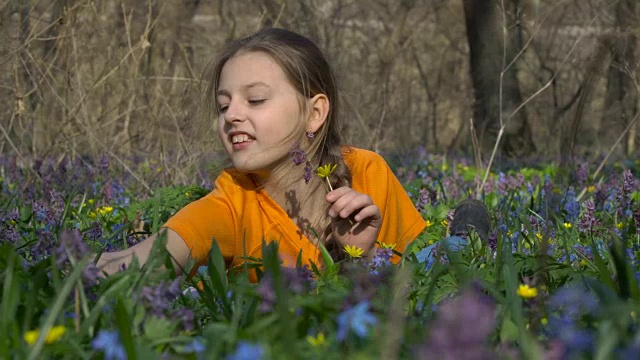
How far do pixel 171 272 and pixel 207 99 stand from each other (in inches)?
77.5

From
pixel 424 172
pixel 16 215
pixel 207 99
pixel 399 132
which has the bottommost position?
pixel 399 132

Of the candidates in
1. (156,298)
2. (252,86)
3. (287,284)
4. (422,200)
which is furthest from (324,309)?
(422,200)

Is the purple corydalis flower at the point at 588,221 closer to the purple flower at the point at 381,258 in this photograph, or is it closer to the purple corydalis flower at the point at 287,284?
the purple flower at the point at 381,258

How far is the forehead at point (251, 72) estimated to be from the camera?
10.6 ft

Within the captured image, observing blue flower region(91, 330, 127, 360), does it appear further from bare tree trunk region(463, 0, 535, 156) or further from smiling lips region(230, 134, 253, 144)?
bare tree trunk region(463, 0, 535, 156)

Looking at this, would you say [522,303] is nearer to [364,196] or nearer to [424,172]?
[364,196]

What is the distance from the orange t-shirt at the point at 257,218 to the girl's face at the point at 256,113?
13 centimetres

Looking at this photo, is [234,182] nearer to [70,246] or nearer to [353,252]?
[353,252]

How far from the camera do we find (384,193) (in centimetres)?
352

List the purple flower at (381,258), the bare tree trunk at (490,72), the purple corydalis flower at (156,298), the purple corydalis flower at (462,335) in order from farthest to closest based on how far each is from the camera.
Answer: the bare tree trunk at (490,72)
the purple flower at (381,258)
the purple corydalis flower at (156,298)
the purple corydalis flower at (462,335)

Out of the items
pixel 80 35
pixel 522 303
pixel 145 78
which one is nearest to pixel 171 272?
pixel 522 303

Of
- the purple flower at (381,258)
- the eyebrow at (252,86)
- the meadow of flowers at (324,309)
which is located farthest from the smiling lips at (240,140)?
the purple flower at (381,258)

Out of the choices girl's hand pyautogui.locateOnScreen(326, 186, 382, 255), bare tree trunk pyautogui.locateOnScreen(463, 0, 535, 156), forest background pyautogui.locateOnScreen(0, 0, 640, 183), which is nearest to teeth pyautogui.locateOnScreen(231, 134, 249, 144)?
girl's hand pyautogui.locateOnScreen(326, 186, 382, 255)

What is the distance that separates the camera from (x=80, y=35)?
595cm
